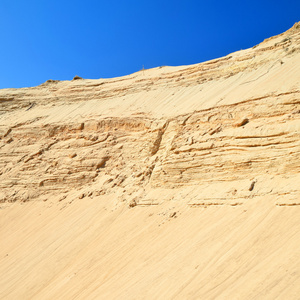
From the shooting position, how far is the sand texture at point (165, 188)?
6.17 m

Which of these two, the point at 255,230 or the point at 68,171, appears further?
the point at 68,171

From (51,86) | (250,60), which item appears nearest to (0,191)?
(51,86)

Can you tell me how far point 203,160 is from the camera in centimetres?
916

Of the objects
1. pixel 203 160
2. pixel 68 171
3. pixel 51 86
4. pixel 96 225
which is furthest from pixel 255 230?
pixel 51 86

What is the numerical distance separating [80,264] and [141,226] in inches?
70.1

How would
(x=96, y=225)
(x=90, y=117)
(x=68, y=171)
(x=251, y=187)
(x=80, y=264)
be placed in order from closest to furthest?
1. (x=251, y=187)
2. (x=80, y=264)
3. (x=96, y=225)
4. (x=68, y=171)
5. (x=90, y=117)

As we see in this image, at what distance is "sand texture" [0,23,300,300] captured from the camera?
617cm

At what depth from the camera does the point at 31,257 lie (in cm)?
971

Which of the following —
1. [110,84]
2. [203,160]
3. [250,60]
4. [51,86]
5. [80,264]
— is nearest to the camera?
[80,264]

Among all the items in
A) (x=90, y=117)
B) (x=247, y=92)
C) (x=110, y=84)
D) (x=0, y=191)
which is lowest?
(x=247, y=92)

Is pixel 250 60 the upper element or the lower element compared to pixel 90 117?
lower

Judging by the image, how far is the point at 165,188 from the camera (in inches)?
381

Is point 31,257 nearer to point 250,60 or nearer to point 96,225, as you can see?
point 96,225

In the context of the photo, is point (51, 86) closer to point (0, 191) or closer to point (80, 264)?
point (0, 191)
